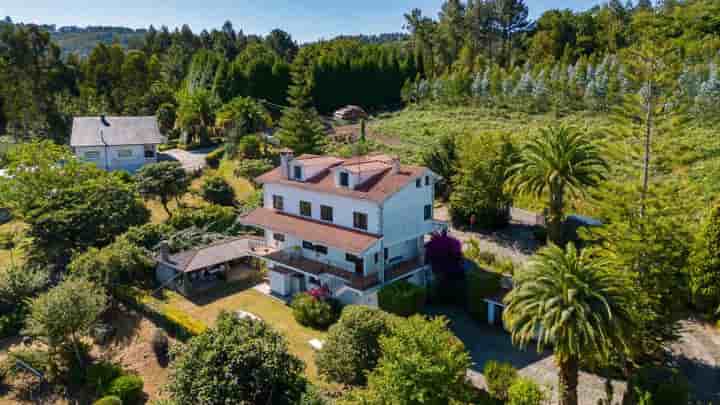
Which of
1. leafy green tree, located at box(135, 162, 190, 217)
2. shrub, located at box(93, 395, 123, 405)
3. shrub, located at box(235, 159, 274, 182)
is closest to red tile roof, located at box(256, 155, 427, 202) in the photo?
leafy green tree, located at box(135, 162, 190, 217)

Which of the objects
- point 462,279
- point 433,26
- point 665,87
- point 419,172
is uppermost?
point 433,26

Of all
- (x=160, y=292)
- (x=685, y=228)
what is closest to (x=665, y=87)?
(x=685, y=228)

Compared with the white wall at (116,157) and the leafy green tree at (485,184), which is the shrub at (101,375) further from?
the white wall at (116,157)

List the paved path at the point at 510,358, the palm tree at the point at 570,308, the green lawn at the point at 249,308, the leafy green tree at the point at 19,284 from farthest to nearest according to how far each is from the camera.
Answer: the leafy green tree at the point at 19,284 → the green lawn at the point at 249,308 → the paved path at the point at 510,358 → the palm tree at the point at 570,308

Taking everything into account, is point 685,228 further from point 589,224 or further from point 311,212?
point 311,212

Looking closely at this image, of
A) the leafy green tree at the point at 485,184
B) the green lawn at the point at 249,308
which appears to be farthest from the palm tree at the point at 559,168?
the green lawn at the point at 249,308
